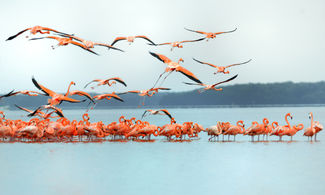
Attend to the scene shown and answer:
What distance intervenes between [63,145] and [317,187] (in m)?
10.1

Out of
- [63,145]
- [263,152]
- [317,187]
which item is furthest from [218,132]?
[317,187]

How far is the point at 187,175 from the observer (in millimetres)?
13047

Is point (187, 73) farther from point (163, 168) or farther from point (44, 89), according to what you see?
point (44, 89)

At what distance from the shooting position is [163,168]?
14.1 metres

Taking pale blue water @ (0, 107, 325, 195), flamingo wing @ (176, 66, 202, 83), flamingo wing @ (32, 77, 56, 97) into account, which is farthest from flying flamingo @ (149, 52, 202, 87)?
flamingo wing @ (32, 77, 56, 97)

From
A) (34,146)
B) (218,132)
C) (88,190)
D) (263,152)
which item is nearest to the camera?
(88,190)

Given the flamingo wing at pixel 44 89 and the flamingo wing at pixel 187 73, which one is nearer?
the flamingo wing at pixel 187 73

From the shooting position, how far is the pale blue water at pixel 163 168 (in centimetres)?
1147

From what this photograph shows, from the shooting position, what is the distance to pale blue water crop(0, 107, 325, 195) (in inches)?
452

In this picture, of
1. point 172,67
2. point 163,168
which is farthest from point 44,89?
point 163,168

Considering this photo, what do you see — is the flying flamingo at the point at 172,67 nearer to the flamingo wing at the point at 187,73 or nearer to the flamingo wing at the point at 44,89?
the flamingo wing at the point at 187,73

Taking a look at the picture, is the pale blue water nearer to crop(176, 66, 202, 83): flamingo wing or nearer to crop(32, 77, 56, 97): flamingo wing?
crop(32, 77, 56, 97): flamingo wing

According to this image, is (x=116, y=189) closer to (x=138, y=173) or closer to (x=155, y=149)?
(x=138, y=173)

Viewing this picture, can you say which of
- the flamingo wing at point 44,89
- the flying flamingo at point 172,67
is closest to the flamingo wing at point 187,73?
the flying flamingo at point 172,67
